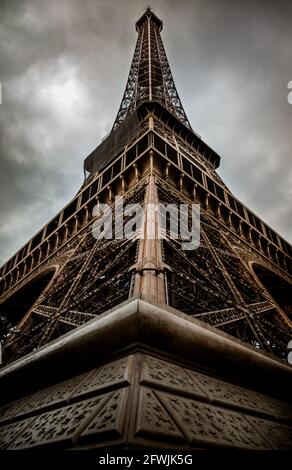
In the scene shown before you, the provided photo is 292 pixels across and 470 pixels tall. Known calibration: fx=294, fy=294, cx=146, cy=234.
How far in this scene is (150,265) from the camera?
4516 mm

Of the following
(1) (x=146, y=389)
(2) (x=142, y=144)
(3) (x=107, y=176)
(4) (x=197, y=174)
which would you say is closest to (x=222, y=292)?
(1) (x=146, y=389)

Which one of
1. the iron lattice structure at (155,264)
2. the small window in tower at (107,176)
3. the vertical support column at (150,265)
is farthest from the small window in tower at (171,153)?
the vertical support column at (150,265)

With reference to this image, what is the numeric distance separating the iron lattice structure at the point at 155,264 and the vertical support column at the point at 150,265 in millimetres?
18

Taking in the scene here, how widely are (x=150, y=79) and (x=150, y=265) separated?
3201cm

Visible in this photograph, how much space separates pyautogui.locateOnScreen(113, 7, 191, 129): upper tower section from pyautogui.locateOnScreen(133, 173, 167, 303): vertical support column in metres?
21.6

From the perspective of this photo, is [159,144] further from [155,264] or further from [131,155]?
[155,264]

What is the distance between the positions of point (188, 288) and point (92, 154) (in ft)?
41.2

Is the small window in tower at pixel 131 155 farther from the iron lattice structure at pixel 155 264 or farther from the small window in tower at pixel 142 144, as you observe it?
the small window in tower at pixel 142 144

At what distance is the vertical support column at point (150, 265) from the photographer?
395 centimetres

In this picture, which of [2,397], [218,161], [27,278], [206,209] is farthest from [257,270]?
[218,161]

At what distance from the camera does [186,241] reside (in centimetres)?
902

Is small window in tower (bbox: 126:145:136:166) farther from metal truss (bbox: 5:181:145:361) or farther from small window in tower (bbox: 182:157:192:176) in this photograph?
metal truss (bbox: 5:181:145:361)

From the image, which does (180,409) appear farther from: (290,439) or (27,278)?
(27,278)

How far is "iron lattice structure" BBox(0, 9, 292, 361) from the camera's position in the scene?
5.43 m
